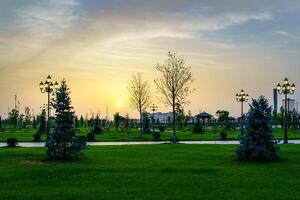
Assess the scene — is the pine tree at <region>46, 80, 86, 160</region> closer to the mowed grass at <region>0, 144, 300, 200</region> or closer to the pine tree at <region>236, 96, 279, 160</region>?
the mowed grass at <region>0, 144, 300, 200</region>

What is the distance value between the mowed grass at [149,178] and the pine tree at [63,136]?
32.8 inches

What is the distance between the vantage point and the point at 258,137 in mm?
26688

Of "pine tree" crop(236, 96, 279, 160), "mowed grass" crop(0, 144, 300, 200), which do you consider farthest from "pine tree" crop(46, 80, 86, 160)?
"pine tree" crop(236, 96, 279, 160)

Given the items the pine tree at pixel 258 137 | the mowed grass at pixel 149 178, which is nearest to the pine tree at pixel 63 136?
the mowed grass at pixel 149 178

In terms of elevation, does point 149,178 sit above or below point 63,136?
below

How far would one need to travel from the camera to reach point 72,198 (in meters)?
15.0

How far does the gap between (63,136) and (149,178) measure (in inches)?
372

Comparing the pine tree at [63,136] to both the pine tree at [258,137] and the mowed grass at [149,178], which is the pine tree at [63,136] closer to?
the mowed grass at [149,178]

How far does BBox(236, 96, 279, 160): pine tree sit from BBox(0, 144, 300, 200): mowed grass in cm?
93

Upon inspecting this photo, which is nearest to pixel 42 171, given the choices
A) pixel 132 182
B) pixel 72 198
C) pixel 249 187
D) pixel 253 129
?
pixel 132 182

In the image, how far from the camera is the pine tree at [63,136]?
87.8 ft

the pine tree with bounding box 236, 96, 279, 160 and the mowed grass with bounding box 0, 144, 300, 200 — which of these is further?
the pine tree with bounding box 236, 96, 279, 160

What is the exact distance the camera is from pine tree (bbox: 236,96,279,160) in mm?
26203

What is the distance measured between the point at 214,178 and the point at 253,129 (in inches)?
335
